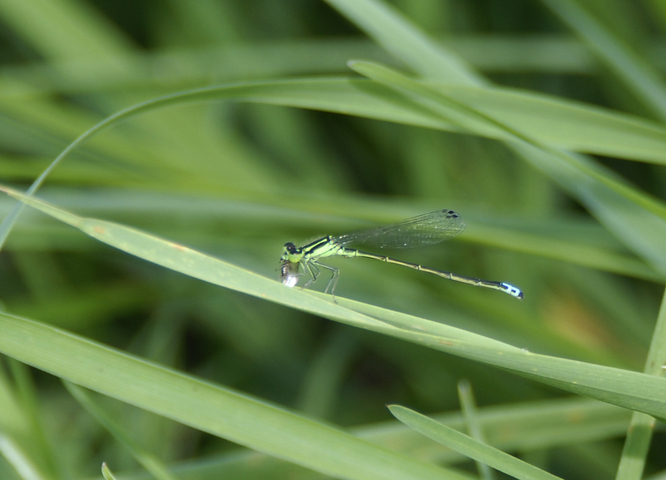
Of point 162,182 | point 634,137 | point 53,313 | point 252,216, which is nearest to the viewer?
point 634,137

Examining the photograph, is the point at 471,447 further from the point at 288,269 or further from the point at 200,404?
the point at 288,269

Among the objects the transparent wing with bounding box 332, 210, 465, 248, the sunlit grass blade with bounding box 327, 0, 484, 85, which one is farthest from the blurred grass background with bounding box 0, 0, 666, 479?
the sunlit grass blade with bounding box 327, 0, 484, 85

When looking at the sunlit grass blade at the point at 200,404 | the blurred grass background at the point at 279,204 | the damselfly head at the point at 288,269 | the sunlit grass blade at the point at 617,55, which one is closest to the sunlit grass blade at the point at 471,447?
the sunlit grass blade at the point at 200,404

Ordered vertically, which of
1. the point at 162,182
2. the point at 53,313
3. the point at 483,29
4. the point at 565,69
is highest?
the point at 483,29

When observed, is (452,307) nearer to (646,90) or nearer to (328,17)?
(646,90)

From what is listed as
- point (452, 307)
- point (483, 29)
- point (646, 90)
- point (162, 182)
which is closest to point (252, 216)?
point (162, 182)

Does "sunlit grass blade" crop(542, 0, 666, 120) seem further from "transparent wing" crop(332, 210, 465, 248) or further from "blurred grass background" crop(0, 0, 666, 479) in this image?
"transparent wing" crop(332, 210, 465, 248)

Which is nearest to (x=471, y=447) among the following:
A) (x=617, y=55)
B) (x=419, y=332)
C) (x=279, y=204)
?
(x=419, y=332)
